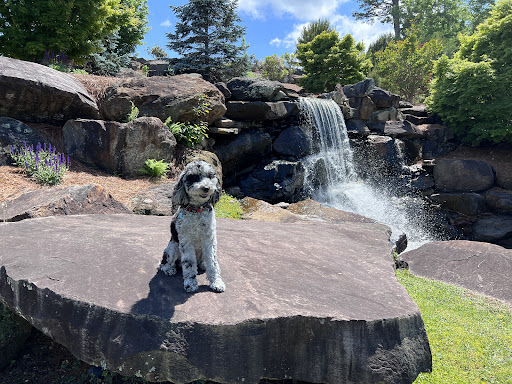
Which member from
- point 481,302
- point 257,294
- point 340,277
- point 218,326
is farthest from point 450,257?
point 218,326

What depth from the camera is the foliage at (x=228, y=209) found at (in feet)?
28.9

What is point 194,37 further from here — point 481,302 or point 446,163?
point 481,302

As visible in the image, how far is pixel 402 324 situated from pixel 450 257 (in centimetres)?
625

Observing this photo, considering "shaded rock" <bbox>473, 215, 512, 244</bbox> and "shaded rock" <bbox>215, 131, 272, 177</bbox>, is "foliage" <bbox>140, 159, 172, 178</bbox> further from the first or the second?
"shaded rock" <bbox>473, 215, 512, 244</bbox>

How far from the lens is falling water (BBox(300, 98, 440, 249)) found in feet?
43.8

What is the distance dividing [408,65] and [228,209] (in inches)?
825

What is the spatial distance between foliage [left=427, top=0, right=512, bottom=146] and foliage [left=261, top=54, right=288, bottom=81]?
14857mm

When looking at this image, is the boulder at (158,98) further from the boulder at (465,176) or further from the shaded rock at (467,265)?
the boulder at (465,176)

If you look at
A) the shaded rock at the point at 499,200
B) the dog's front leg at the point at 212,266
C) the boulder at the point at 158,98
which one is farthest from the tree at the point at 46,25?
the shaded rock at the point at 499,200

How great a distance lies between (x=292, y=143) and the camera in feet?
45.3

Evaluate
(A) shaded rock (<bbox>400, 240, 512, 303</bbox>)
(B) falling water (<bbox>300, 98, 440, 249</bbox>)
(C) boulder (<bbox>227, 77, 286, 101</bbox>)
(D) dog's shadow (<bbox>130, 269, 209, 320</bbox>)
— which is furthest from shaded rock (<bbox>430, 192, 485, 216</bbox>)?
(D) dog's shadow (<bbox>130, 269, 209, 320</bbox>)

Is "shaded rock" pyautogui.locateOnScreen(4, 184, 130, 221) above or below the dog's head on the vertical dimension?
below

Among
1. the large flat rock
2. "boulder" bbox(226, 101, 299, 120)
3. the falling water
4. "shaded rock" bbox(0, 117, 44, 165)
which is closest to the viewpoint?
the large flat rock

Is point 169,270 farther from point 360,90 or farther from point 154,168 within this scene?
point 360,90
